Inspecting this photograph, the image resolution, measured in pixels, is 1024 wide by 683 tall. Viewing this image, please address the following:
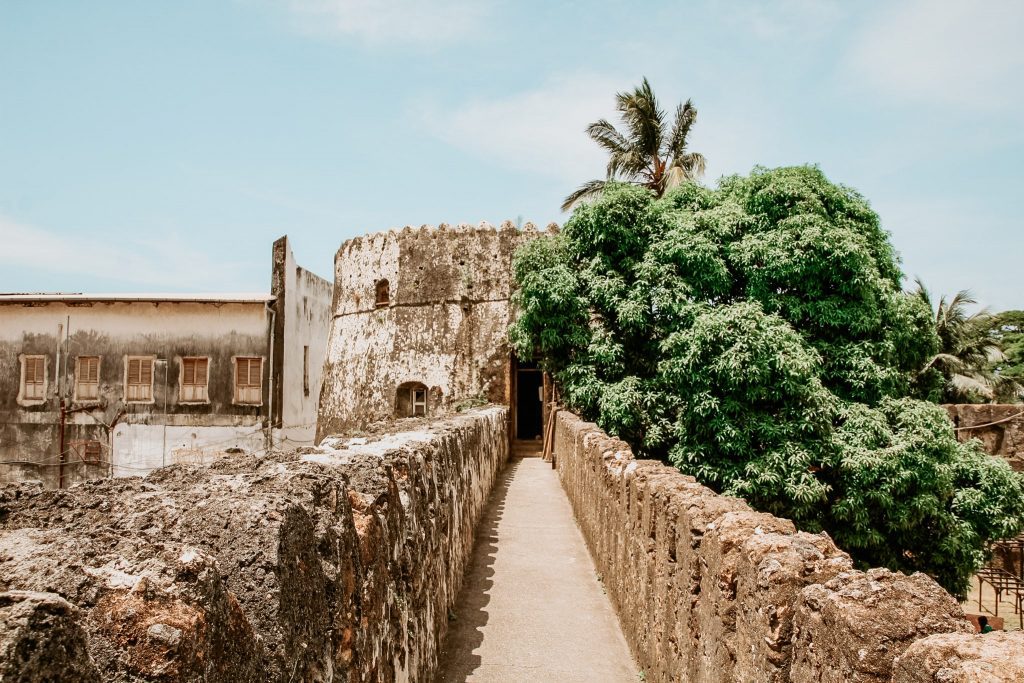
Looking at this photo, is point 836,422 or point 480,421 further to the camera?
point 836,422

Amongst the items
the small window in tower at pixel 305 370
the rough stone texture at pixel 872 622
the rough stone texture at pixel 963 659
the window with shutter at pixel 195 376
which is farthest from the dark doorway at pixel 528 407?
the rough stone texture at pixel 963 659

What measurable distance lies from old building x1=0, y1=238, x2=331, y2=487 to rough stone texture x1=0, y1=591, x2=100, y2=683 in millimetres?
24546

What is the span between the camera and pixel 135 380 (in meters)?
25.4

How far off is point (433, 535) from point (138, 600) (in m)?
4.67

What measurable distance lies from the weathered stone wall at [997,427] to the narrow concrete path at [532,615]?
14357 mm

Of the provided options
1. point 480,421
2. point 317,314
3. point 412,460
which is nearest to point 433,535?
point 412,460

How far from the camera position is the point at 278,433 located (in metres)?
25.8

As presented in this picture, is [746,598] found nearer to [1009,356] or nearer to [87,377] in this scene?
[87,377]

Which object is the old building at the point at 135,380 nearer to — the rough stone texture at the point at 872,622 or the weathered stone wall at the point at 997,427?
the weathered stone wall at the point at 997,427

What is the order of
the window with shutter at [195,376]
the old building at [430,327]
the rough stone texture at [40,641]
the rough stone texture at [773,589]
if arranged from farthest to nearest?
the window with shutter at [195,376] < the old building at [430,327] < the rough stone texture at [773,589] < the rough stone texture at [40,641]

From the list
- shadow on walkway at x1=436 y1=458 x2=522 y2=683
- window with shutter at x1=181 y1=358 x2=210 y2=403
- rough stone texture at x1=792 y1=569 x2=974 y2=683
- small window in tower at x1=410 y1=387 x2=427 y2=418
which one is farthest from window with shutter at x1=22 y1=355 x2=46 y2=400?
rough stone texture at x1=792 y1=569 x2=974 y2=683

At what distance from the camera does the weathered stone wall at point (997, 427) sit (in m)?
20.6

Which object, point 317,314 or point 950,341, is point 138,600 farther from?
point 950,341

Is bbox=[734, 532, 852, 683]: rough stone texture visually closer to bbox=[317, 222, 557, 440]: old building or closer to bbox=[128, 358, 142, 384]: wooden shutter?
bbox=[317, 222, 557, 440]: old building
